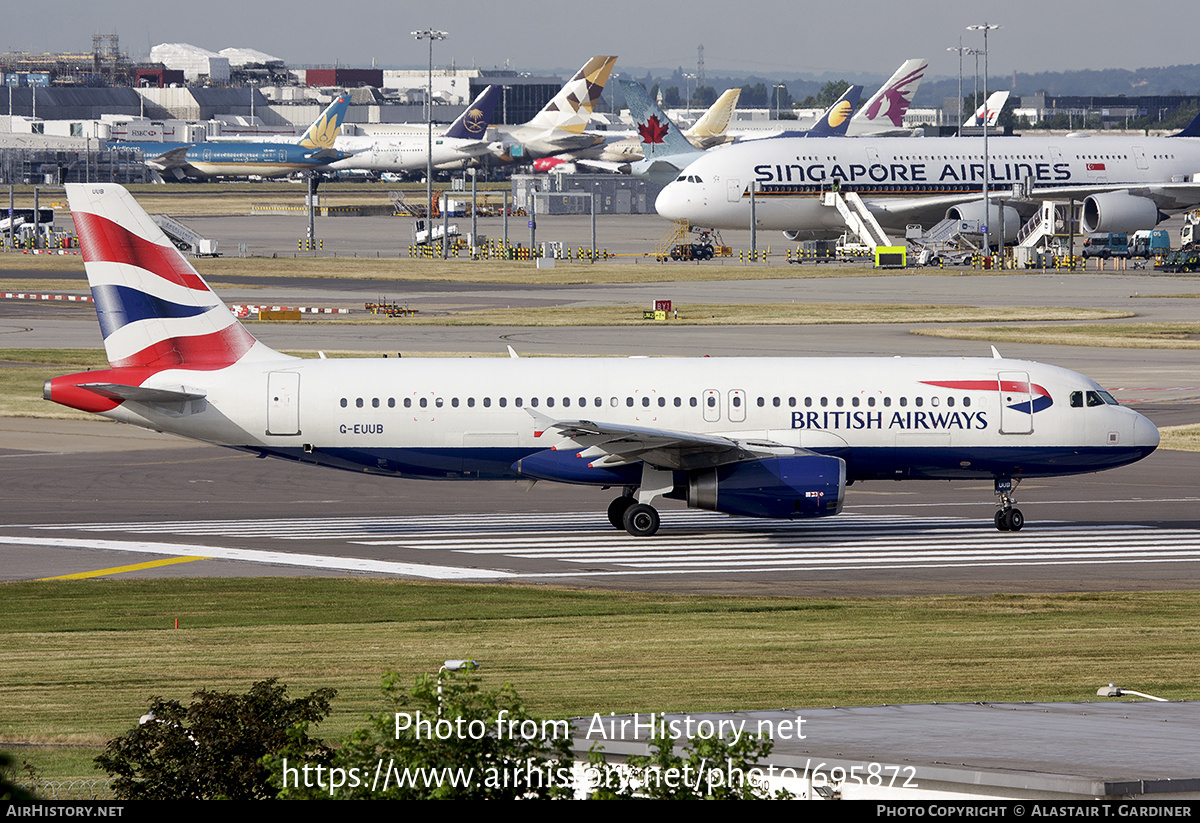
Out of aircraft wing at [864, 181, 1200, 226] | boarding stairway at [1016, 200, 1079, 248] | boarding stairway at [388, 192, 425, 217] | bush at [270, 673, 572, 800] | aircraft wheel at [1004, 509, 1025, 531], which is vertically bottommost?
aircraft wheel at [1004, 509, 1025, 531]

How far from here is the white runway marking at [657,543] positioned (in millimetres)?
30750

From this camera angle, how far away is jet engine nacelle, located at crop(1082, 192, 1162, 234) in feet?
358

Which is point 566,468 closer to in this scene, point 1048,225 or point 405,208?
point 1048,225

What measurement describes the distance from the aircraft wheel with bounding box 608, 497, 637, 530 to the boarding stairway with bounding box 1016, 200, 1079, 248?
8285 cm

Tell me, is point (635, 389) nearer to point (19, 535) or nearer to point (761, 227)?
point (19, 535)

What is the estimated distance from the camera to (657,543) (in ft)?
110

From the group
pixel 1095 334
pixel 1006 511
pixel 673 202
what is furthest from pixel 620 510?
pixel 673 202

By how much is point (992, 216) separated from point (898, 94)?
62195 mm

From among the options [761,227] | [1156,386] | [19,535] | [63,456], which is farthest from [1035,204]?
[19,535]

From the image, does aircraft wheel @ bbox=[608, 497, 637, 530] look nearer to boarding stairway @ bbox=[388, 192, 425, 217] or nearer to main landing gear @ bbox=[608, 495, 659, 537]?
main landing gear @ bbox=[608, 495, 659, 537]

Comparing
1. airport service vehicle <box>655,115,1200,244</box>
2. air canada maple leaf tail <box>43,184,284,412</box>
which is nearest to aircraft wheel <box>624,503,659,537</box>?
air canada maple leaf tail <box>43,184,284,412</box>

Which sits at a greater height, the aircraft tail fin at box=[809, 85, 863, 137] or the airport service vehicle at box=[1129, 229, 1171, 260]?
the aircraft tail fin at box=[809, 85, 863, 137]

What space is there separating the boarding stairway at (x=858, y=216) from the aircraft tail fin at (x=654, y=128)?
22.8m

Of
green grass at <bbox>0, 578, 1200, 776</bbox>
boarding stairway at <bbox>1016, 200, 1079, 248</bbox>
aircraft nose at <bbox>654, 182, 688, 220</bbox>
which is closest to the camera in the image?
green grass at <bbox>0, 578, 1200, 776</bbox>
